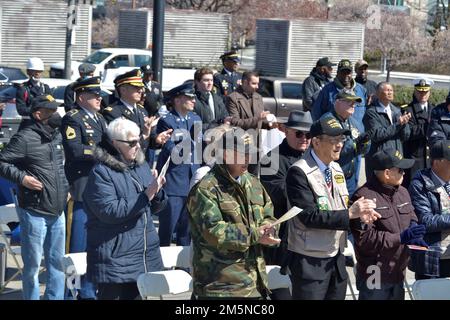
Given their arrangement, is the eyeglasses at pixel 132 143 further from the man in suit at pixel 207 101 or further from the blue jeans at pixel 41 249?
the man in suit at pixel 207 101

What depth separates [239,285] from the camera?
6.35 metres

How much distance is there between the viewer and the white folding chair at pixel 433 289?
286 inches

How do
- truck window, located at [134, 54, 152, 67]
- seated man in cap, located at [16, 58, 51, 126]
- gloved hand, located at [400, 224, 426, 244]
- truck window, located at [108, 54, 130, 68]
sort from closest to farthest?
gloved hand, located at [400, 224, 426, 244]
seated man in cap, located at [16, 58, 51, 126]
truck window, located at [108, 54, 130, 68]
truck window, located at [134, 54, 152, 67]

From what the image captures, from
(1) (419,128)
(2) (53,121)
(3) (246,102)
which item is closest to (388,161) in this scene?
(2) (53,121)

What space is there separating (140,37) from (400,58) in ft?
37.7

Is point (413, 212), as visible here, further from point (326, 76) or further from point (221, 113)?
point (326, 76)

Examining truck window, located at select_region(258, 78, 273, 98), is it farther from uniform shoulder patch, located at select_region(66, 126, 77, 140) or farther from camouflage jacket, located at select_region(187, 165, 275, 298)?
camouflage jacket, located at select_region(187, 165, 275, 298)

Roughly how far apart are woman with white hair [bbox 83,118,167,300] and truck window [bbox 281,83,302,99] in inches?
733

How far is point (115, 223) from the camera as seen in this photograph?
704 centimetres

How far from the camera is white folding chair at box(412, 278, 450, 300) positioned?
23.8ft

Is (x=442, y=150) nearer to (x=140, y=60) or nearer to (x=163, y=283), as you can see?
(x=163, y=283)

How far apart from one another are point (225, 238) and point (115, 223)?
3.63 ft

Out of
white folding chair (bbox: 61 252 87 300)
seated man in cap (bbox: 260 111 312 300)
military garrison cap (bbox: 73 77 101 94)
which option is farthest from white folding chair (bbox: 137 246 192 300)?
military garrison cap (bbox: 73 77 101 94)
